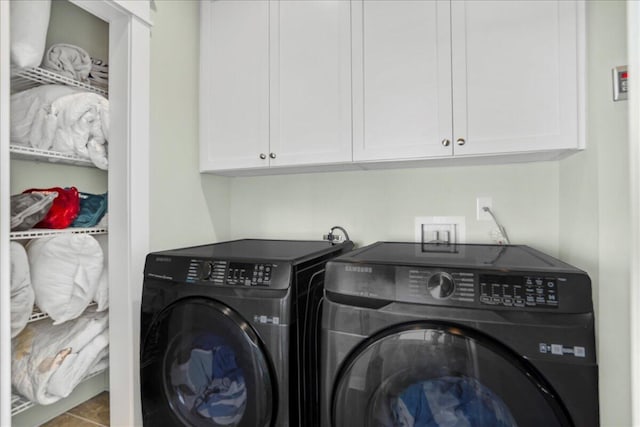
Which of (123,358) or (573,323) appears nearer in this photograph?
(573,323)

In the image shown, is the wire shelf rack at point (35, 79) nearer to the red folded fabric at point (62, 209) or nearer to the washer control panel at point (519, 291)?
the red folded fabric at point (62, 209)

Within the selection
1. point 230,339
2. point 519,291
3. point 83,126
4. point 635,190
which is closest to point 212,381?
point 230,339

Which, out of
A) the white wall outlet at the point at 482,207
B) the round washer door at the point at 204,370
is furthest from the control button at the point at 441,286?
the white wall outlet at the point at 482,207

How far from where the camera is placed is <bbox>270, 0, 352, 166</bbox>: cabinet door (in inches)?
61.4

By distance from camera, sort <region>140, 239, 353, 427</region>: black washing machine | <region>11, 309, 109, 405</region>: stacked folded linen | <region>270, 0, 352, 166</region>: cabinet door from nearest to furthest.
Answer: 1. <region>140, 239, 353, 427</region>: black washing machine
2. <region>11, 309, 109, 405</region>: stacked folded linen
3. <region>270, 0, 352, 166</region>: cabinet door

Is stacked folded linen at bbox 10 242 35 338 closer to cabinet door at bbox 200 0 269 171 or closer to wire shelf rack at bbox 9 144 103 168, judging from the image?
wire shelf rack at bbox 9 144 103 168

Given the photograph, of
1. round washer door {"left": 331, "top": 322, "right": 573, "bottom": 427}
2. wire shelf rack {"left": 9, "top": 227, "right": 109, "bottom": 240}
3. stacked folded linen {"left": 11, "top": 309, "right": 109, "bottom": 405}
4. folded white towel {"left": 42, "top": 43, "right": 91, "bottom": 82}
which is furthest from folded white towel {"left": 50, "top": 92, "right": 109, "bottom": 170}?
round washer door {"left": 331, "top": 322, "right": 573, "bottom": 427}

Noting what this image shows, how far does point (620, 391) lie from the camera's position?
93 cm

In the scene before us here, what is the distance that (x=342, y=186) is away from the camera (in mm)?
1899

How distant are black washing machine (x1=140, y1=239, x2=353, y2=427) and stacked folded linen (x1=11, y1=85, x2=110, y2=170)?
580 mm

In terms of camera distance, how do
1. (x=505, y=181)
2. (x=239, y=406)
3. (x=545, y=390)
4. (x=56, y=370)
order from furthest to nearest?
1. (x=505, y=181)
2. (x=56, y=370)
3. (x=239, y=406)
4. (x=545, y=390)

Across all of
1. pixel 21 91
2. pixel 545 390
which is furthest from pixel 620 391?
pixel 21 91

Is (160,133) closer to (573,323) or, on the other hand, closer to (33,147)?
(33,147)

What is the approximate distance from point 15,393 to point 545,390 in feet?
5.62
